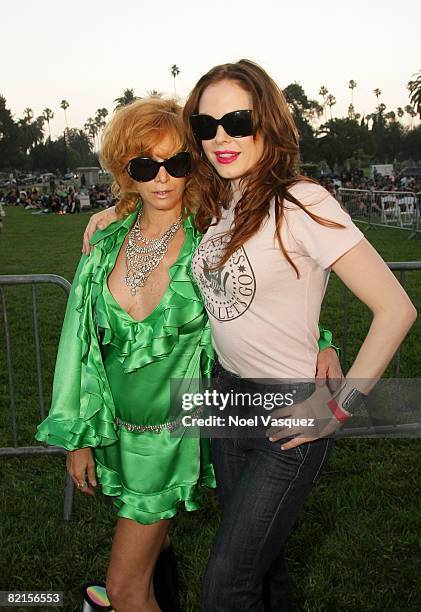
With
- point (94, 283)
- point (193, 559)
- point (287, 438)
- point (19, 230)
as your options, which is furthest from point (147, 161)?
point (19, 230)

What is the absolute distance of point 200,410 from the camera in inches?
96.6

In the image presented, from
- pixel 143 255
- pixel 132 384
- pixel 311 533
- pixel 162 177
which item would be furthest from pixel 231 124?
pixel 311 533

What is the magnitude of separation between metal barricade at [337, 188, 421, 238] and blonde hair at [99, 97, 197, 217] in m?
15.2

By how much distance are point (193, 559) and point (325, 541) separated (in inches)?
29.9

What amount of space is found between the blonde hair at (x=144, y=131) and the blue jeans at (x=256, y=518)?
41.2 inches

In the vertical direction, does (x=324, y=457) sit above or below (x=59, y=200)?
above

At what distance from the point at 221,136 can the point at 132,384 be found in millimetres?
972

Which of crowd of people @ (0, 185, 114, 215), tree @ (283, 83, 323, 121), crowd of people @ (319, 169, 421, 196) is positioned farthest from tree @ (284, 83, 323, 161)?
crowd of people @ (0, 185, 114, 215)

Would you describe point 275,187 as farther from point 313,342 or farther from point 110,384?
point 110,384

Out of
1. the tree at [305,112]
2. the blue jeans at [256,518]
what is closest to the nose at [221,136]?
the blue jeans at [256,518]

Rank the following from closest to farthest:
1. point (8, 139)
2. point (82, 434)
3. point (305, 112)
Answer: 1. point (82, 434)
2. point (8, 139)
3. point (305, 112)

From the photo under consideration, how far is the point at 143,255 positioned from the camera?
2.55m

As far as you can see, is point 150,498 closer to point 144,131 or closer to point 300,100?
point 144,131

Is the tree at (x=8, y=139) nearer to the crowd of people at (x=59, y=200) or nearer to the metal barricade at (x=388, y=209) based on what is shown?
the crowd of people at (x=59, y=200)
